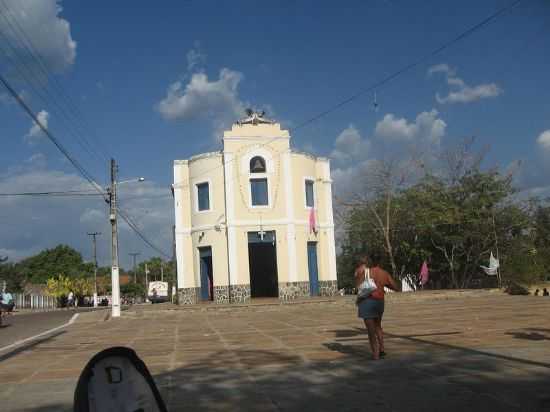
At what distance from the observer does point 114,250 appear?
90.3 ft

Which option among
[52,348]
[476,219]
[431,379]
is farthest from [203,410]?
[476,219]

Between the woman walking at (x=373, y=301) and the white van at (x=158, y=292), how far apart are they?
56882 mm

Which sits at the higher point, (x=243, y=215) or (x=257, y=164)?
(x=257, y=164)

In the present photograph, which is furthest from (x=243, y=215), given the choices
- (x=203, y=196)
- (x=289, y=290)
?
(x=289, y=290)

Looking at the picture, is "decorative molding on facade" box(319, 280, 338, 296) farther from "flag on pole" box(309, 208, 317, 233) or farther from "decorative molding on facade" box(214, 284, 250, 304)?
"decorative molding on facade" box(214, 284, 250, 304)

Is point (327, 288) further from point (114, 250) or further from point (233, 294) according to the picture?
point (114, 250)

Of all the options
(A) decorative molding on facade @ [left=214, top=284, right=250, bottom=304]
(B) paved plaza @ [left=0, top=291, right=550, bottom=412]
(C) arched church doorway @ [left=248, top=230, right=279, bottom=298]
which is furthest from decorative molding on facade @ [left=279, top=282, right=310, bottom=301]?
(B) paved plaza @ [left=0, top=291, right=550, bottom=412]

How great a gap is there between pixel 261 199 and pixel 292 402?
2553cm

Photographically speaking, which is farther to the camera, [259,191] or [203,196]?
[203,196]

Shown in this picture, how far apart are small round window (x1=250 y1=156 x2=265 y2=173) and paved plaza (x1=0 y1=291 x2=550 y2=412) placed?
16.9m

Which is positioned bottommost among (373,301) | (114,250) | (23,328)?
(23,328)

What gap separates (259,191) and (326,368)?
77.4 ft

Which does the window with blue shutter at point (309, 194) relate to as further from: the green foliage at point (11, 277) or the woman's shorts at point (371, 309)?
the green foliage at point (11, 277)

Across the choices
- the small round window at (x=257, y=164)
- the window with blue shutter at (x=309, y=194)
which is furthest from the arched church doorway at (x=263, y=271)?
the small round window at (x=257, y=164)
